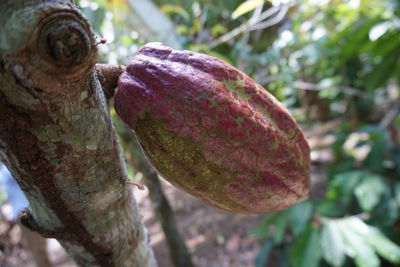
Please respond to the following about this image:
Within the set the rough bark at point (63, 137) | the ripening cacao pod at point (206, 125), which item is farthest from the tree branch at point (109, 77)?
the rough bark at point (63, 137)

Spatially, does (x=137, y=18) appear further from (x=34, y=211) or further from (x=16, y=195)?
(x=34, y=211)

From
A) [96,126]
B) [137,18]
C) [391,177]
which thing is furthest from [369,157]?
[96,126]

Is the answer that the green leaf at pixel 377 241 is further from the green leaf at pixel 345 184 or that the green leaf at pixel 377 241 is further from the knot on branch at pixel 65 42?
the knot on branch at pixel 65 42

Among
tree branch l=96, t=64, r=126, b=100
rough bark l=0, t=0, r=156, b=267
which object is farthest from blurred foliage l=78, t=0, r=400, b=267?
rough bark l=0, t=0, r=156, b=267

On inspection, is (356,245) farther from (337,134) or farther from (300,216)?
(337,134)

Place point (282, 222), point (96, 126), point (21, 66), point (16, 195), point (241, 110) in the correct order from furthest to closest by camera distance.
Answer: point (282, 222), point (16, 195), point (241, 110), point (96, 126), point (21, 66)

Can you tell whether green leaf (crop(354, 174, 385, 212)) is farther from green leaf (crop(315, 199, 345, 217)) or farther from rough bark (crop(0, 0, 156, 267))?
rough bark (crop(0, 0, 156, 267))
